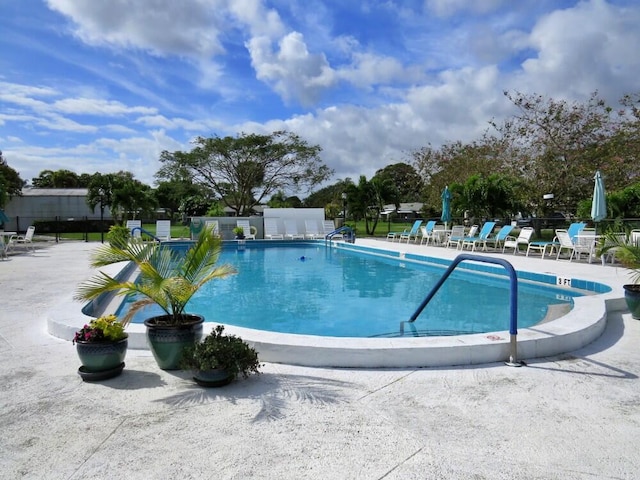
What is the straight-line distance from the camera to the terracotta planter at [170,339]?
3879mm

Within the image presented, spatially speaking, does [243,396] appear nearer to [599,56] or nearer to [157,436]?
[157,436]

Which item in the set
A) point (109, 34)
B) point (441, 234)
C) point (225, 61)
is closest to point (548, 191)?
point (441, 234)

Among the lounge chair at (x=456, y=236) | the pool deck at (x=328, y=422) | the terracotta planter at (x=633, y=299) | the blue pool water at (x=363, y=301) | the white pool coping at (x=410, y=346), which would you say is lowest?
the blue pool water at (x=363, y=301)

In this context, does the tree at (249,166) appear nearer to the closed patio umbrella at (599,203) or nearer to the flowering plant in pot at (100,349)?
the closed patio umbrella at (599,203)

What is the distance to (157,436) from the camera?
2.83m

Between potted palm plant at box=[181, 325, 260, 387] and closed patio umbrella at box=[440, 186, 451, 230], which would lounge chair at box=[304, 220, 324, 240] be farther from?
potted palm plant at box=[181, 325, 260, 387]

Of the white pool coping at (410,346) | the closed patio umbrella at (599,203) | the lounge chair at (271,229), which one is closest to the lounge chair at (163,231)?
the lounge chair at (271,229)

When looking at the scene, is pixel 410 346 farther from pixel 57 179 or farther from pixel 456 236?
pixel 57 179

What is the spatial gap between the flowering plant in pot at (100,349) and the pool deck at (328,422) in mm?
112

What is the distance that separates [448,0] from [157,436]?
1005 cm

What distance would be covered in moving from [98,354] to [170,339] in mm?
544

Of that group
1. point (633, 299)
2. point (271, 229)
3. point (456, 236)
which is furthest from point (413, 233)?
point (633, 299)

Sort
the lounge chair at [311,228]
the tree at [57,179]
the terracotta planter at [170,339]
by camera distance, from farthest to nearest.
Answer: the tree at [57,179], the lounge chair at [311,228], the terracotta planter at [170,339]

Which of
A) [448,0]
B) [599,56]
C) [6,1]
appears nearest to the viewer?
[6,1]
